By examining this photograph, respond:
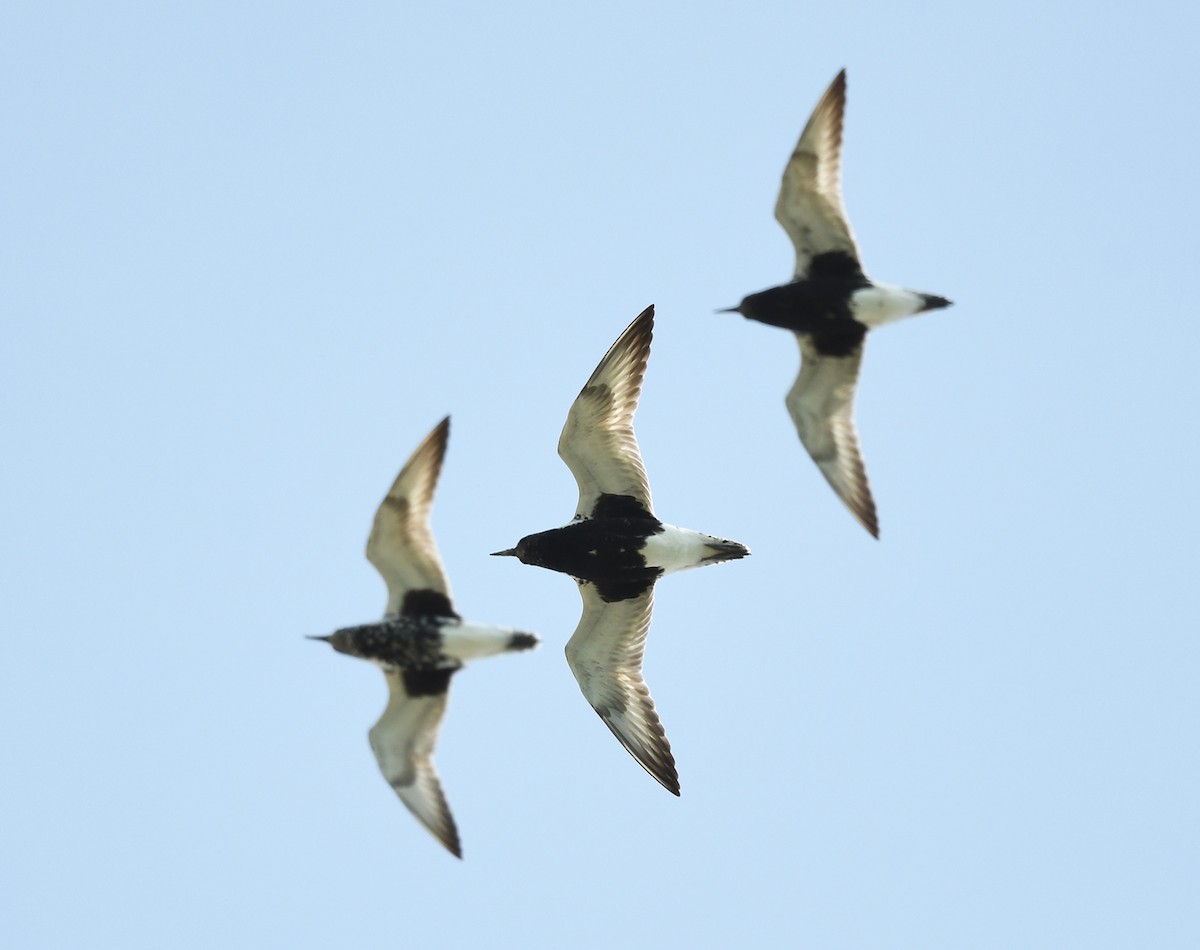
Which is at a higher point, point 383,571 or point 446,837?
point 383,571

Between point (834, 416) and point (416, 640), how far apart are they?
8.15 m

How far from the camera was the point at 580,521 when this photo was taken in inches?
953

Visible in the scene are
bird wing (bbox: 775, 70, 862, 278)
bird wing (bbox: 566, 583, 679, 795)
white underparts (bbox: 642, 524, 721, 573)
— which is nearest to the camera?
white underparts (bbox: 642, 524, 721, 573)

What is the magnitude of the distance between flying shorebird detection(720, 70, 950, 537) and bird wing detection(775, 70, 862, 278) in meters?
0.02

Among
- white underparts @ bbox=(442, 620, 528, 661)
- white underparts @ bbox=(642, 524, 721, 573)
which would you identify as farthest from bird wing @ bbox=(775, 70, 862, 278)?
white underparts @ bbox=(442, 620, 528, 661)

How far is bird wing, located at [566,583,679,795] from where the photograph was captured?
2419 cm

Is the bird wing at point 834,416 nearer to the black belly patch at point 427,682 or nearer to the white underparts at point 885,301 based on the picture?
the white underparts at point 885,301

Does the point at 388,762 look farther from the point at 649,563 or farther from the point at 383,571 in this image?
the point at 649,563

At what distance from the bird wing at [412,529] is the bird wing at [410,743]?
1.24m

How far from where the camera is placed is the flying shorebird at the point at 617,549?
23.8 meters

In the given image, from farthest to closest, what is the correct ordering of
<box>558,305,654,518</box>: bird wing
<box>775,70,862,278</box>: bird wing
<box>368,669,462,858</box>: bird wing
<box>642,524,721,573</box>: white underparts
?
<box>775,70,862,278</box>: bird wing
<box>558,305,654,518</box>: bird wing
<box>642,524,721,573</box>: white underparts
<box>368,669,462,858</box>: bird wing

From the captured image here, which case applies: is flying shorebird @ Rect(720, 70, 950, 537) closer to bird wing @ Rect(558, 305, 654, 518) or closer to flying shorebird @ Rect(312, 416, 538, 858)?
bird wing @ Rect(558, 305, 654, 518)

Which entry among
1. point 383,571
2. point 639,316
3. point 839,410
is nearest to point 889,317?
point 839,410

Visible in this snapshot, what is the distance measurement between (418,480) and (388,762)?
3.79m
